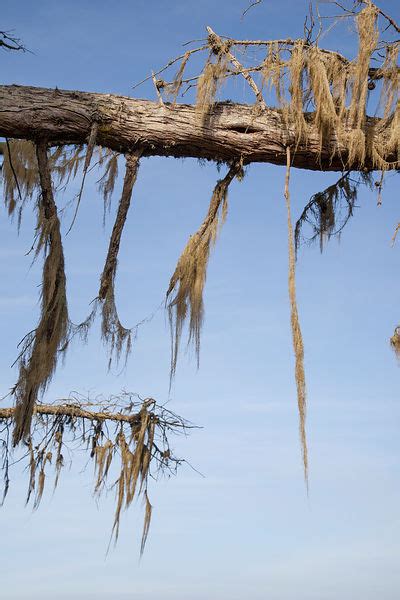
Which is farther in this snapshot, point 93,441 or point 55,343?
point 93,441

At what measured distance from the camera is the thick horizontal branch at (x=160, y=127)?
3.93 meters

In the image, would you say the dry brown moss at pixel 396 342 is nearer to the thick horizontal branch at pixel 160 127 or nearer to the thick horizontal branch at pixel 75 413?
the thick horizontal branch at pixel 160 127

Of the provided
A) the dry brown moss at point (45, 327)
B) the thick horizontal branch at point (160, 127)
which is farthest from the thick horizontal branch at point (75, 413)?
the thick horizontal branch at point (160, 127)

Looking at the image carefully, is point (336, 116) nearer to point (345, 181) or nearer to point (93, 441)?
point (345, 181)

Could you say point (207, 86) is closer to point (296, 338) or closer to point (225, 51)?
point (225, 51)

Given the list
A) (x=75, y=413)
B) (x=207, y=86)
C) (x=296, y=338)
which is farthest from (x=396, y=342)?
(x=75, y=413)

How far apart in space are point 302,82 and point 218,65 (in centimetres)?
46

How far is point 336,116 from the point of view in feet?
13.7

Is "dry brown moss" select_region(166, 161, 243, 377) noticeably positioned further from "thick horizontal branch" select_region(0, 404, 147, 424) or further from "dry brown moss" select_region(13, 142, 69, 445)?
"thick horizontal branch" select_region(0, 404, 147, 424)

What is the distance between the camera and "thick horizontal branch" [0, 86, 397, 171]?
393 cm

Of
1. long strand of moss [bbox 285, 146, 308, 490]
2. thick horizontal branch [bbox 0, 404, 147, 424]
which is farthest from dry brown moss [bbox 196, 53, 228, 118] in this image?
thick horizontal branch [bbox 0, 404, 147, 424]

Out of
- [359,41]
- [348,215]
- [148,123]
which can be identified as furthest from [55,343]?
[359,41]

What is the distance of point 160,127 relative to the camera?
405 cm

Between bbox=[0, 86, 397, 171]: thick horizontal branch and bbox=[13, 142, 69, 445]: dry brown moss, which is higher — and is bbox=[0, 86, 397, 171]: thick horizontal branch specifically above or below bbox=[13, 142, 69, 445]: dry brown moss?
above
